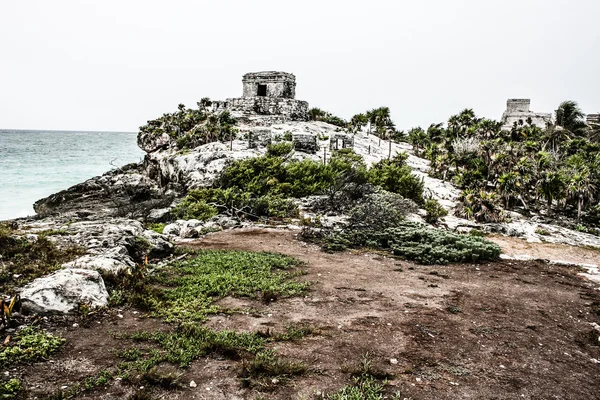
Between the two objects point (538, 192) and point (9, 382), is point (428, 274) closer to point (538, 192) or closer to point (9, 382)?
point (9, 382)

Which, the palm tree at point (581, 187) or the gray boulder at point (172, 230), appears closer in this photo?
the gray boulder at point (172, 230)

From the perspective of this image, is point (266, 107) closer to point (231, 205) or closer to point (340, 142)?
point (340, 142)

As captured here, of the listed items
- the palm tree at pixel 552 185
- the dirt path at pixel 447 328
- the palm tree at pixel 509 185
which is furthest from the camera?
the palm tree at pixel 509 185

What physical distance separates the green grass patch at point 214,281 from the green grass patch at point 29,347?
1.87 meters

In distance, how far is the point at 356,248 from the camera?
15602mm

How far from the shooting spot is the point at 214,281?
31.8ft

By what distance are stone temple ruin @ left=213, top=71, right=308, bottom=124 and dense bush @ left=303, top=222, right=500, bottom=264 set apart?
25.5 metres

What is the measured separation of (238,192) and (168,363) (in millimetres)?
17633

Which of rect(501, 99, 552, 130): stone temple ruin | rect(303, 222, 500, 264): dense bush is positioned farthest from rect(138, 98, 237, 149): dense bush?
rect(501, 99, 552, 130): stone temple ruin

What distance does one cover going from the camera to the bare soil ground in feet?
18.4

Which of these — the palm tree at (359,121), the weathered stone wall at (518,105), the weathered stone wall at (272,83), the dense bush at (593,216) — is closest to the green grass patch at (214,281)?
the dense bush at (593,216)

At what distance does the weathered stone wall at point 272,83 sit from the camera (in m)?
40.5

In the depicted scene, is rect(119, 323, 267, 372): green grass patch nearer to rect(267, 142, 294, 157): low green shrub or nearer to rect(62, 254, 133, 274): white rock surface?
rect(62, 254, 133, 274): white rock surface

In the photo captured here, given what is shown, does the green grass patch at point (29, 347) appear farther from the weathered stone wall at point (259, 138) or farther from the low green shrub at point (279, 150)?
the weathered stone wall at point (259, 138)
